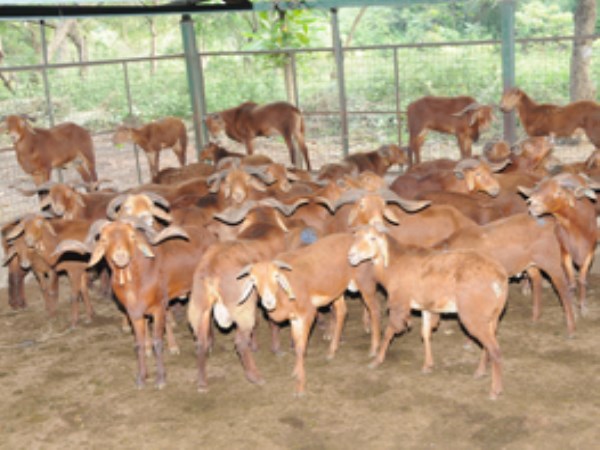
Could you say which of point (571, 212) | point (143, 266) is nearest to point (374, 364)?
point (143, 266)

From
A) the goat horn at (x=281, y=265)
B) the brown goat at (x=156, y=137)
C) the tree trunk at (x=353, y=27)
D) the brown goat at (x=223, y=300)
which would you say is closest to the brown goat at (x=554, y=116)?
the brown goat at (x=156, y=137)

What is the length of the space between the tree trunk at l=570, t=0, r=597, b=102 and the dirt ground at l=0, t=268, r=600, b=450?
29.6 ft

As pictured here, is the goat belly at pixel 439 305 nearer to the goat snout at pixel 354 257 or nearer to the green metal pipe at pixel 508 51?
the goat snout at pixel 354 257

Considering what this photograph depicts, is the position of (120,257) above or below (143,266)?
above

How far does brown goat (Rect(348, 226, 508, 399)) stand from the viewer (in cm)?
712

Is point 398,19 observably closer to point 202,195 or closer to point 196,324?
point 202,195

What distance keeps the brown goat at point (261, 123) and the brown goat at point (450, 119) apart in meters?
2.26

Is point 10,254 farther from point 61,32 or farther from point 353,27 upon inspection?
point 61,32

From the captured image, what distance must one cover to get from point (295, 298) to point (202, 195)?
4.03m

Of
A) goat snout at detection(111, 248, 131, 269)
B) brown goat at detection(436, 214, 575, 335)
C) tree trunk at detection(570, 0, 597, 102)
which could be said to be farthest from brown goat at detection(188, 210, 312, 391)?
tree trunk at detection(570, 0, 597, 102)

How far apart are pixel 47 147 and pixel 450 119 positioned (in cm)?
752

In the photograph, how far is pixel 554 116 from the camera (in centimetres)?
1370

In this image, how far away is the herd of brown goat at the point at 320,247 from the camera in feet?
24.6

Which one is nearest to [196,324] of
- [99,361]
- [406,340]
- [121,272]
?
[121,272]
